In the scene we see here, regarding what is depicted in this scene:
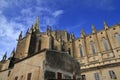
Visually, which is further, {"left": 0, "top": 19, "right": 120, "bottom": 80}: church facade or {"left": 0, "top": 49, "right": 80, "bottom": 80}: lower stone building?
{"left": 0, "top": 19, "right": 120, "bottom": 80}: church facade

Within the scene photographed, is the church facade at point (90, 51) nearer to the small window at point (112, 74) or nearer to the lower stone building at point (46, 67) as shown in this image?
the small window at point (112, 74)

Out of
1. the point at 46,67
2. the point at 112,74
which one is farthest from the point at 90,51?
the point at 46,67

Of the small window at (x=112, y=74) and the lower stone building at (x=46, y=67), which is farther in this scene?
the small window at (x=112, y=74)

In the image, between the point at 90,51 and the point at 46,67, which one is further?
the point at 90,51

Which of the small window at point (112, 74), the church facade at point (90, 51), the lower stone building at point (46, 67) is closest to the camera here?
the lower stone building at point (46, 67)

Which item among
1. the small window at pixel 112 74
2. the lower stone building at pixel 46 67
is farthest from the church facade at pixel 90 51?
the lower stone building at pixel 46 67

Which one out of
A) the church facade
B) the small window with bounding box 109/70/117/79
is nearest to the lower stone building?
the church facade

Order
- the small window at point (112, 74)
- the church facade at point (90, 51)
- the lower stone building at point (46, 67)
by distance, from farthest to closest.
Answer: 1. the church facade at point (90, 51)
2. the small window at point (112, 74)
3. the lower stone building at point (46, 67)

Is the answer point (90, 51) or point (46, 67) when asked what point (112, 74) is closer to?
point (90, 51)

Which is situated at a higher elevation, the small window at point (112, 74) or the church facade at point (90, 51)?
the church facade at point (90, 51)

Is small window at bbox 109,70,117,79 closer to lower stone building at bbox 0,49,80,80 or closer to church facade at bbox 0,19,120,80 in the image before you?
church facade at bbox 0,19,120,80

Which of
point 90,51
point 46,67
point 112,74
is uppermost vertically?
point 90,51

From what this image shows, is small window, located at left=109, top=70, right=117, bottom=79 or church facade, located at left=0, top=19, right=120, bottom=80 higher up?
church facade, located at left=0, top=19, right=120, bottom=80

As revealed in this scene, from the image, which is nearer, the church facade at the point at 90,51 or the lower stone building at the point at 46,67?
the lower stone building at the point at 46,67
